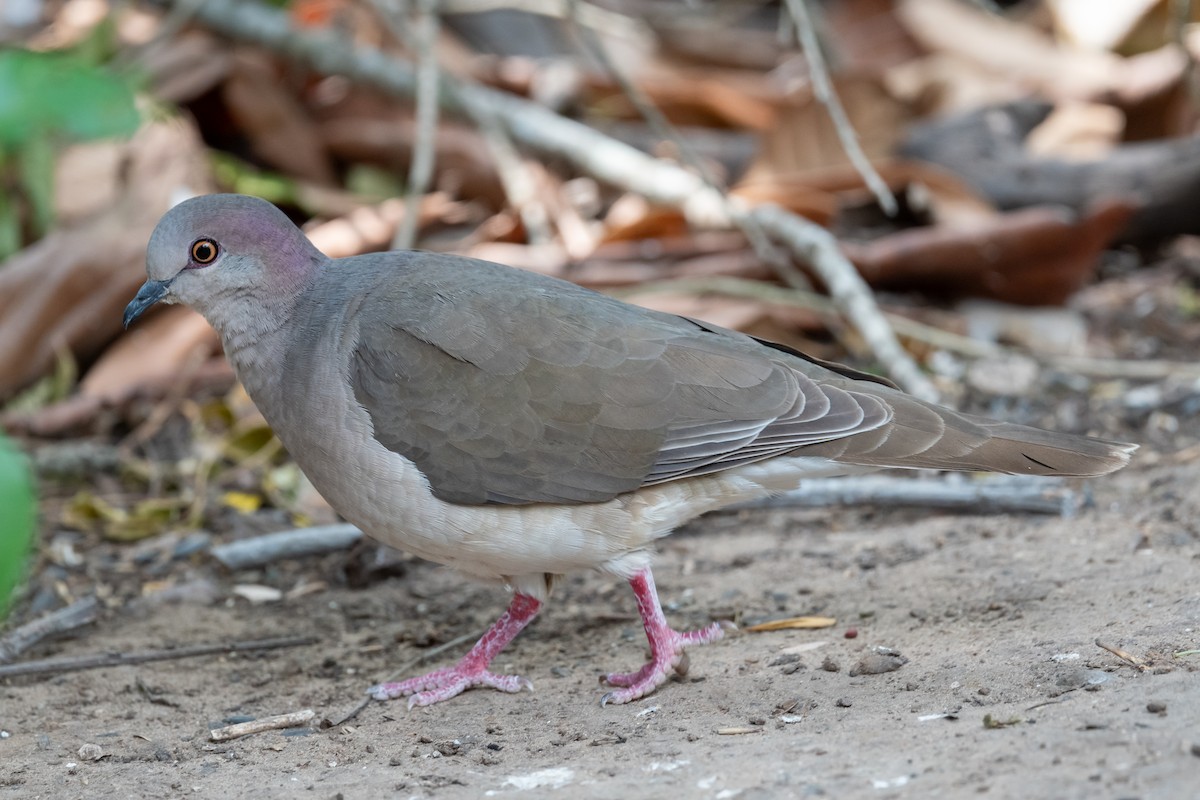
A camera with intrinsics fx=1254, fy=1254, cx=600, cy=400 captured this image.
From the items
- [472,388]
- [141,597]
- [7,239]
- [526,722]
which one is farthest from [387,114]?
[526,722]

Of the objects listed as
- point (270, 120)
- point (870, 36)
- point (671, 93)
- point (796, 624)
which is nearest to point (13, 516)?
point (796, 624)

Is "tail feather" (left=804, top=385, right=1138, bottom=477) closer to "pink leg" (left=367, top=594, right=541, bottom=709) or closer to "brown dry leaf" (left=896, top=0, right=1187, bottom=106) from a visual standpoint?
"pink leg" (left=367, top=594, right=541, bottom=709)

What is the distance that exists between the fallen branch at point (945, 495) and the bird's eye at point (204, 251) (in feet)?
7.05

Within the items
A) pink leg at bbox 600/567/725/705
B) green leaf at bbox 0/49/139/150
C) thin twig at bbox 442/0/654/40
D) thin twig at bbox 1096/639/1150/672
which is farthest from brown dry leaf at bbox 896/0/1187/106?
green leaf at bbox 0/49/139/150

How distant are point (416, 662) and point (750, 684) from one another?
3.59 feet

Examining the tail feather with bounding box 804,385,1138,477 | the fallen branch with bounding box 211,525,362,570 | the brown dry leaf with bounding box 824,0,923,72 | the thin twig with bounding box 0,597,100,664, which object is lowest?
the fallen branch with bounding box 211,525,362,570

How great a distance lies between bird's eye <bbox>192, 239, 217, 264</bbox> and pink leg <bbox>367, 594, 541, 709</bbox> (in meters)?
1.32

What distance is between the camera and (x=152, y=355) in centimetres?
596

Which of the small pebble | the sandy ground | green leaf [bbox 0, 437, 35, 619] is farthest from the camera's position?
the small pebble

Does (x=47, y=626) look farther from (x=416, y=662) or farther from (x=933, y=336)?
(x=933, y=336)

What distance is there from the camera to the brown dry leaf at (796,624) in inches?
146

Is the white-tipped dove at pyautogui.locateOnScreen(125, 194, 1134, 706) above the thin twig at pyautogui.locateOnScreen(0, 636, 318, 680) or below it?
above

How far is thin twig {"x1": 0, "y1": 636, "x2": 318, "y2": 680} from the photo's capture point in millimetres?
3615

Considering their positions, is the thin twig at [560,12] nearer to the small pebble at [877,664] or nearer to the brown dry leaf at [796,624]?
the brown dry leaf at [796,624]
